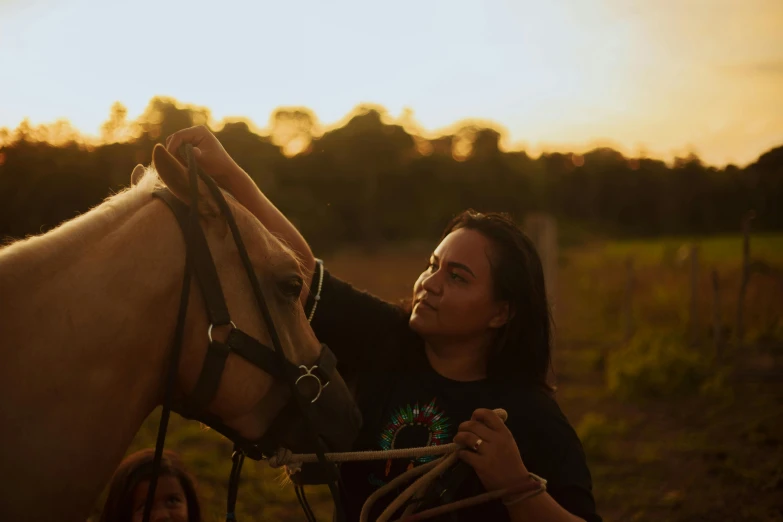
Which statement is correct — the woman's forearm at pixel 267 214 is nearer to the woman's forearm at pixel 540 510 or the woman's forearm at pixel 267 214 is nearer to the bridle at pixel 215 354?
the bridle at pixel 215 354

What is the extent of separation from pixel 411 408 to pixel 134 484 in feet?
5.67

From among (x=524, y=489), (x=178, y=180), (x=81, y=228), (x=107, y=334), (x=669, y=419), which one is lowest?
(x=669, y=419)

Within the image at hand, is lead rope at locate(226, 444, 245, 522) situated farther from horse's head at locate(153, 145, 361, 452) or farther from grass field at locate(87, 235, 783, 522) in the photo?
grass field at locate(87, 235, 783, 522)

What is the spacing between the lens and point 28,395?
5.09 feet

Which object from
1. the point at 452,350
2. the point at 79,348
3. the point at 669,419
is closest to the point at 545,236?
the point at 669,419

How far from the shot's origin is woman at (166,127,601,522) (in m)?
2.16

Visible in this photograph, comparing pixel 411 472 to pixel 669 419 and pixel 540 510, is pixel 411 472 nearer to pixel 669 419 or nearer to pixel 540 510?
pixel 540 510

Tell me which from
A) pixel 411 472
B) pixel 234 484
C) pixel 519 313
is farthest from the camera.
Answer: pixel 519 313

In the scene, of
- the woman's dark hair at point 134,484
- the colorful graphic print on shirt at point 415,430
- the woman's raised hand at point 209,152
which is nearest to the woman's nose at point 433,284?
the colorful graphic print on shirt at point 415,430

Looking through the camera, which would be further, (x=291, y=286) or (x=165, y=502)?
(x=165, y=502)

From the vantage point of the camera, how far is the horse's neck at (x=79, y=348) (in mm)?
1551

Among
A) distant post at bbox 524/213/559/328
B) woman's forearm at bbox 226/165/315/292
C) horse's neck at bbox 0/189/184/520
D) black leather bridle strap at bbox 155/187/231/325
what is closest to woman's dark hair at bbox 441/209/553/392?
woman's forearm at bbox 226/165/315/292

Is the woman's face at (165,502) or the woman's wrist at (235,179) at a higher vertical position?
the woman's wrist at (235,179)

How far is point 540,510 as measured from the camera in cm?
188
